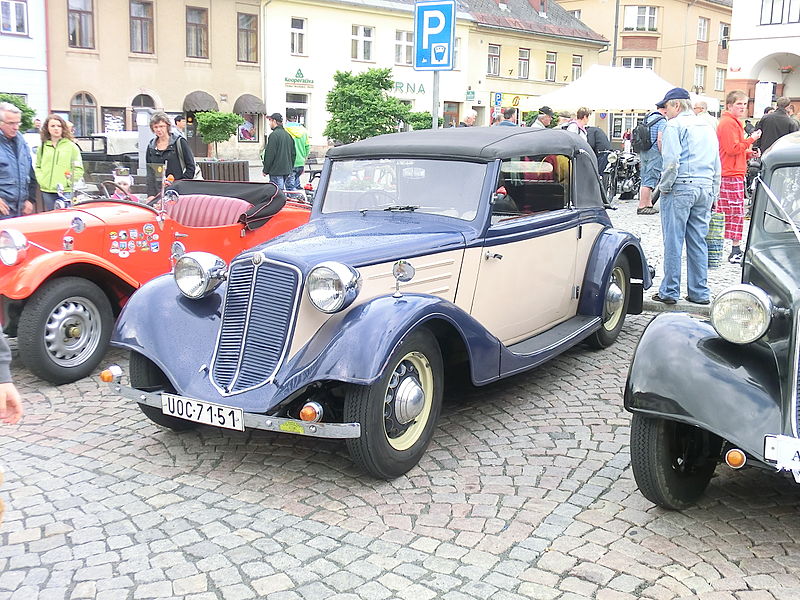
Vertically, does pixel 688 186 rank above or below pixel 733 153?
below

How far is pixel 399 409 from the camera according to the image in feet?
13.3

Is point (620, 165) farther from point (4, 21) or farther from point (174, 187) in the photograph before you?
point (4, 21)

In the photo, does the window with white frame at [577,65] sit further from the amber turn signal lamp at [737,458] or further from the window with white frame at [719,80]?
the amber turn signal lamp at [737,458]

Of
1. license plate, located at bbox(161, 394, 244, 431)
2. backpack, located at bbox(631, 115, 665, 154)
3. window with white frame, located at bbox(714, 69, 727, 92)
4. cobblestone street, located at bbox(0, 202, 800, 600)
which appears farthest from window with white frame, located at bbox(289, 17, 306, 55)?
license plate, located at bbox(161, 394, 244, 431)

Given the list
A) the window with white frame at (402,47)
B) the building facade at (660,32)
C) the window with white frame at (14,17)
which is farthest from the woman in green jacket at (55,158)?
the building facade at (660,32)

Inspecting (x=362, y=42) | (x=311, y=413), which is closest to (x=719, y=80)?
(x=362, y=42)

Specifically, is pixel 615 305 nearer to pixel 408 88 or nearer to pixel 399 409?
pixel 399 409

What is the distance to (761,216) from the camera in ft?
14.3

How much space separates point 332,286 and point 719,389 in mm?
1787

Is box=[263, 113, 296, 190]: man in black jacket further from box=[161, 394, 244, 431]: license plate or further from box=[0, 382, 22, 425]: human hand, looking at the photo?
box=[0, 382, 22, 425]: human hand

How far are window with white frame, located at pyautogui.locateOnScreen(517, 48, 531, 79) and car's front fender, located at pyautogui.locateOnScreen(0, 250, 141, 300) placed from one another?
1625 inches

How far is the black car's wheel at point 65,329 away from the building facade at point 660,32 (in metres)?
49.0

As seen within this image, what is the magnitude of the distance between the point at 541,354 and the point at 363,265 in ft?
4.83

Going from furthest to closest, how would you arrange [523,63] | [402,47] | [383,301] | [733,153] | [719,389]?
[523,63]
[402,47]
[733,153]
[383,301]
[719,389]
